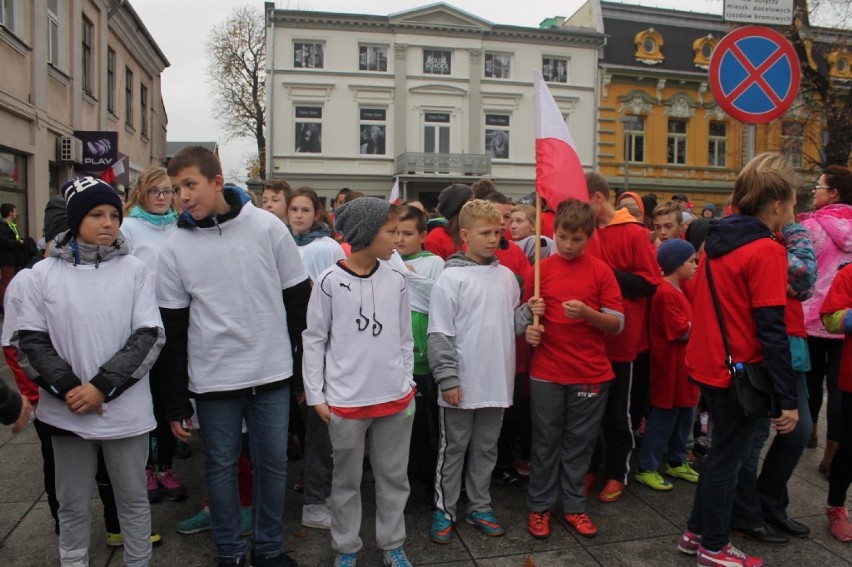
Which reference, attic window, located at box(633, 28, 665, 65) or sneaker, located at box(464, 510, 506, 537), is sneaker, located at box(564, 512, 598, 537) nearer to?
sneaker, located at box(464, 510, 506, 537)

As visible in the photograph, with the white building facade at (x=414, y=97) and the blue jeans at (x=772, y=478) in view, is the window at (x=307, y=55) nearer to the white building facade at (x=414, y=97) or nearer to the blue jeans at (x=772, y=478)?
the white building facade at (x=414, y=97)

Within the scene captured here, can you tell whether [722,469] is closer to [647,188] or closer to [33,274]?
[33,274]

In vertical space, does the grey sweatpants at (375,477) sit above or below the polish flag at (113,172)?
below

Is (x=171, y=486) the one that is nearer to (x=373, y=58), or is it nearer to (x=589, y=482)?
(x=589, y=482)

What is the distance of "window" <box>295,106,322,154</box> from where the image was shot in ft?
98.3

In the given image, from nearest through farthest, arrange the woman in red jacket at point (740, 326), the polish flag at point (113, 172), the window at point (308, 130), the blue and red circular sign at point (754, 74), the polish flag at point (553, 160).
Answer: the woman in red jacket at point (740, 326) → the polish flag at point (553, 160) → the blue and red circular sign at point (754, 74) → the polish flag at point (113, 172) → the window at point (308, 130)

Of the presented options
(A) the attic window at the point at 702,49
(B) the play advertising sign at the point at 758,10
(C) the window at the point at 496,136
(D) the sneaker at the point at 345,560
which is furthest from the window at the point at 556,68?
(D) the sneaker at the point at 345,560

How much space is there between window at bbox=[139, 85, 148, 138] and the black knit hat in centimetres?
2193

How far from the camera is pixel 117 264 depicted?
9.95 feet

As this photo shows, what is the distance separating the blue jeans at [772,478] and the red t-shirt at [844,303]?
0.22 m

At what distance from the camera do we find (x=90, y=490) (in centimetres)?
300

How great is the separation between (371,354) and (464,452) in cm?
102

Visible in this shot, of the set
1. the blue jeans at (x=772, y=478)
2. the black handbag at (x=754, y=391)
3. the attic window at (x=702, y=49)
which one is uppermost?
the attic window at (x=702, y=49)

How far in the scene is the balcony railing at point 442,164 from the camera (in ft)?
97.9
